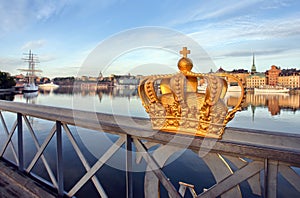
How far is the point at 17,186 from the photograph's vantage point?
2162 mm

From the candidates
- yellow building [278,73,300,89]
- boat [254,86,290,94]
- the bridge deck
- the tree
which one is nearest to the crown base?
the bridge deck

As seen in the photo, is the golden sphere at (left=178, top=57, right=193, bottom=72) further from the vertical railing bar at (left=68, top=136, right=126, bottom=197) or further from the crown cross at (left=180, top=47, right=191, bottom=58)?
the vertical railing bar at (left=68, top=136, right=126, bottom=197)

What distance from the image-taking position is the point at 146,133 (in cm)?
120

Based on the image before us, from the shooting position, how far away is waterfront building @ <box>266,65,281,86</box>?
40438 mm

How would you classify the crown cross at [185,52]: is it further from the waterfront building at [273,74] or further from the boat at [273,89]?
the waterfront building at [273,74]

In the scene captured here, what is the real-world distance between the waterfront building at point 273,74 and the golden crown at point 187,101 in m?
45.0

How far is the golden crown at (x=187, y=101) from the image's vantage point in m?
1.02

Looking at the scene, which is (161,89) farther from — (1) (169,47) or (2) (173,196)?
(2) (173,196)

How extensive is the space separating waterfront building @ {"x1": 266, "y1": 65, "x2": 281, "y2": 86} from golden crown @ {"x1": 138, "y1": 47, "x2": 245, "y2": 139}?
44977 millimetres

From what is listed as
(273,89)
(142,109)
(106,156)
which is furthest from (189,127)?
(273,89)

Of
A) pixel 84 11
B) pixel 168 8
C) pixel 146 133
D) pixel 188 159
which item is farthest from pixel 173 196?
pixel 188 159

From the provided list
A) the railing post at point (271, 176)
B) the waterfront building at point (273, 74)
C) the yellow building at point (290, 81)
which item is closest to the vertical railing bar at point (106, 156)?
the railing post at point (271, 176)

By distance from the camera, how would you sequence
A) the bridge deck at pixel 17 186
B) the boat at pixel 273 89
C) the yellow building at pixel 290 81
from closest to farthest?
the bridge deck at pixel 17 186
the boat at pixel 273 89
the yellow building at pixel 290 81

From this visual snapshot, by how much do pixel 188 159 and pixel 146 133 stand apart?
17.0 ft
